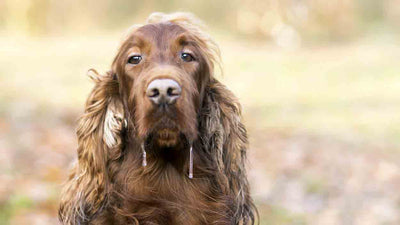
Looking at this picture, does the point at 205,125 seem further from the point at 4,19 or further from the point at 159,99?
the point at 4,19

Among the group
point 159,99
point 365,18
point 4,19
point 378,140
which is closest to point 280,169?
point 378,140

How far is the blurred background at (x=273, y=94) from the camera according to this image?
6.94 m

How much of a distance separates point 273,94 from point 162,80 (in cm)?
1118

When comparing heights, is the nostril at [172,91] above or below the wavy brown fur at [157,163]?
above

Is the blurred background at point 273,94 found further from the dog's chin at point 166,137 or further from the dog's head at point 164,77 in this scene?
the dog's chin at point 166,137

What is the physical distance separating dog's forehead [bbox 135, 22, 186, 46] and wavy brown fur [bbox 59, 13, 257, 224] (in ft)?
0.31

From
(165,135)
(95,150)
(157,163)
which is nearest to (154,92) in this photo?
(165,135)

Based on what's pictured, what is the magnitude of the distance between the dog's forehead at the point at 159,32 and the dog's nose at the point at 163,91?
436 mm

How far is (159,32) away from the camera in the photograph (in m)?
3.67

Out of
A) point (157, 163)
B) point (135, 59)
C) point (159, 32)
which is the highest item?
point (159, 32)

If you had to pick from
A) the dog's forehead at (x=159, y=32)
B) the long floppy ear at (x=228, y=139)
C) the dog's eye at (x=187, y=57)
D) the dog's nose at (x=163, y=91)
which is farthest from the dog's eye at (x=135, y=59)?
the long floppy ear at (x=228, y=139)

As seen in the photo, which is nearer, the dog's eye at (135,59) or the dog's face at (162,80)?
the dog's face at (162,80)

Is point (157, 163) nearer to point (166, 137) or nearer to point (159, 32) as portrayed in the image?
point (166, 137)

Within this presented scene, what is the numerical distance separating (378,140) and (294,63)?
9466 mm
